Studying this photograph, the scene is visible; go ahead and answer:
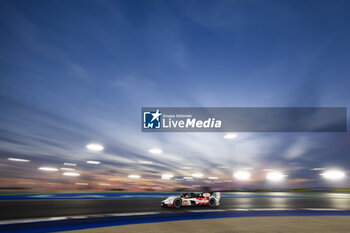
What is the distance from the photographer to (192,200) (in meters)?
11.2

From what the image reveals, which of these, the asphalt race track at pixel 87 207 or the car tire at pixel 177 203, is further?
the car tire at pixel 177 203

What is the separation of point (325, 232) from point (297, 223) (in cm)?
120

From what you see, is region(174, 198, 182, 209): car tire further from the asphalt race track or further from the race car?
the asphalt race track

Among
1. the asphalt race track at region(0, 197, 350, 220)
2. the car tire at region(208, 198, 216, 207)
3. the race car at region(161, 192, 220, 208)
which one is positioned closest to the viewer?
the asphalt race track at region(0, 197, 350, 220)

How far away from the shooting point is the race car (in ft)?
35.1

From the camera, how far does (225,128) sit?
16.9m

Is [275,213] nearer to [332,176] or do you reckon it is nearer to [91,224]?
[91,224]

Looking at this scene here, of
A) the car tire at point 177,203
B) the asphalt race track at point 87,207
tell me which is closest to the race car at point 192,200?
the car tire at point 177,203

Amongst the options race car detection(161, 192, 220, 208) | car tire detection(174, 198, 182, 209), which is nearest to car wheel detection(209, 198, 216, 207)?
race car detection(161, 192, 220, 208)

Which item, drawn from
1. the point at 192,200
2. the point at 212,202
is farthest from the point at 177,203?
the point at 212,202

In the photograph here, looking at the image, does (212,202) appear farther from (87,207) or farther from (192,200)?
(87,207)

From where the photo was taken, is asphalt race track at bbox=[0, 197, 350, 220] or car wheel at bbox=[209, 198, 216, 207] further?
car wheel at bbox=[209, 198, 216, 207]

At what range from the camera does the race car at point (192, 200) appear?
1069 centimetres

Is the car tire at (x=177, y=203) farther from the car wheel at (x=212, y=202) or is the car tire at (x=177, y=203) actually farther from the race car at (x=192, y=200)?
the car wheel at (x=212, y=202)
